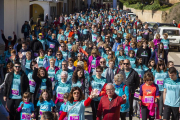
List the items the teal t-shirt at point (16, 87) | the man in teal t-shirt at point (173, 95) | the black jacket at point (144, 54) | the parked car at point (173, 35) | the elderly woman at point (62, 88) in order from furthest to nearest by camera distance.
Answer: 1. the parked car at point (173, 35)
2. the black jacket at point (144, 54)
3. the teal t-shirt at point (16, 87)
4. the elderly woman at point (62, 88)
5. the man in teal t-shirt at point (173, 95)

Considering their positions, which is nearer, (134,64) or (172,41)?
(134,64)

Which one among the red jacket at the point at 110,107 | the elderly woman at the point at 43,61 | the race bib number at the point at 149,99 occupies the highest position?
the elderly woman at the point at 43,61

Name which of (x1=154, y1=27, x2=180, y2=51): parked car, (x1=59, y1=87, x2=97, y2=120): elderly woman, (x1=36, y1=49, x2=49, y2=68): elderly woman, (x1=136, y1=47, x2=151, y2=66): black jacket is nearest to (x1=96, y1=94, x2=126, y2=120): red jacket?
(x1=59, y1=87, x2=97, y2=120): elderly woman

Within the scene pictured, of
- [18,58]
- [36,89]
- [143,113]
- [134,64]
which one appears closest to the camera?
[143,113]

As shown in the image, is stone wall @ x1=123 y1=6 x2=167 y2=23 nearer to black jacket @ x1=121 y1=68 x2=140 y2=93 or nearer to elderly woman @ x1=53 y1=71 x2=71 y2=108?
black jacket @ x1=121 y1=68 x2=140 y2=93

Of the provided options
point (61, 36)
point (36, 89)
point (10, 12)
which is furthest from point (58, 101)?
point (10, 12)

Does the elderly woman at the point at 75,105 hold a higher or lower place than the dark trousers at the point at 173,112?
higher

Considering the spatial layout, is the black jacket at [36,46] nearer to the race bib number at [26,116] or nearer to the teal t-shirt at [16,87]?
the teal t-shirt at [16,87]

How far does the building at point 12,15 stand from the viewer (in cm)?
2123

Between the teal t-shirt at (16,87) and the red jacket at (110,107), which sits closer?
the red jacket at (110,107)

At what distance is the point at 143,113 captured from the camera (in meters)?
8.02

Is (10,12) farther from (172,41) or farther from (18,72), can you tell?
(18,72)

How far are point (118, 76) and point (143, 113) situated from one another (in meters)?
1.14

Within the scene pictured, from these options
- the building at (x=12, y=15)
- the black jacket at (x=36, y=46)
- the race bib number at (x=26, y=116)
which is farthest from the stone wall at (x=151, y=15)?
the race bib number at (x=26, y=116)
